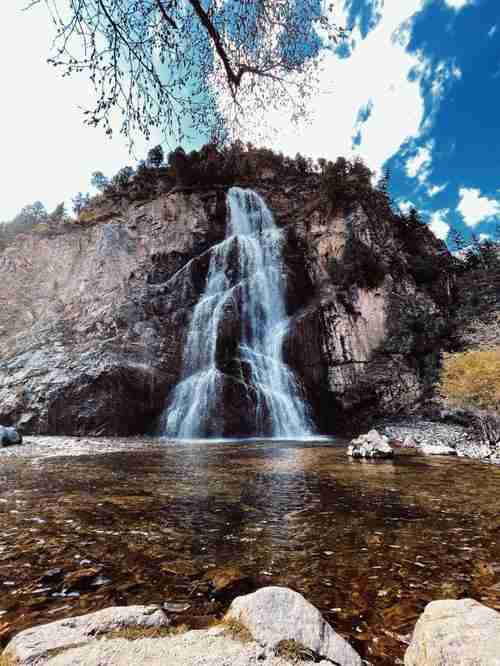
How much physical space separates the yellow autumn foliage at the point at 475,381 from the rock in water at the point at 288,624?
55.3 feet

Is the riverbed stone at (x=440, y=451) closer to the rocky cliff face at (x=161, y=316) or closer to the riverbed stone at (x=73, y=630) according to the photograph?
the rocky cliff face at (x=161, y=316)

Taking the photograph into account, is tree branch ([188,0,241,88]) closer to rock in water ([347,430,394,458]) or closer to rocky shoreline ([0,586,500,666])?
rocky shoreline ([0,586,500,666])

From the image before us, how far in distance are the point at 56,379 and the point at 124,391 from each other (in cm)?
432

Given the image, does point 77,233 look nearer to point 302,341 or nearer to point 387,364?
point 302,341

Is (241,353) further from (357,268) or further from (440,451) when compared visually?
(440,451)

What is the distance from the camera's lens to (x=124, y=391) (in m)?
23.3

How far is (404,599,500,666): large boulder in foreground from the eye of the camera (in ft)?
6.10

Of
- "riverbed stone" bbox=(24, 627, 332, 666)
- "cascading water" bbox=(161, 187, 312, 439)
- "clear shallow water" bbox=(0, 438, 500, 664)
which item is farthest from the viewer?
"cascading water" bbox=(161, 187, 312, 439)

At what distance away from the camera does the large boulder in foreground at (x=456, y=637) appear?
1.86 m

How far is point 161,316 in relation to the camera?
28.4 m

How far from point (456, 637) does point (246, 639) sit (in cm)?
114

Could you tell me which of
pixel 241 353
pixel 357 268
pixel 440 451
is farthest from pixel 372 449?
pixel 357 268

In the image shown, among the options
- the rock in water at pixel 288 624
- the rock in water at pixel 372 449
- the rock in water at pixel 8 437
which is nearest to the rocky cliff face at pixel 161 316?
the rock in water at pixel 8 437

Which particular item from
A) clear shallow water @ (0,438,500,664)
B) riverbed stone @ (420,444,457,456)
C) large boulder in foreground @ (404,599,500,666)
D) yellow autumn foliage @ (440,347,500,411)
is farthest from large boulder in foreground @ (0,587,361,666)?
yellow autumn foliage @ (440,347,500,411)
